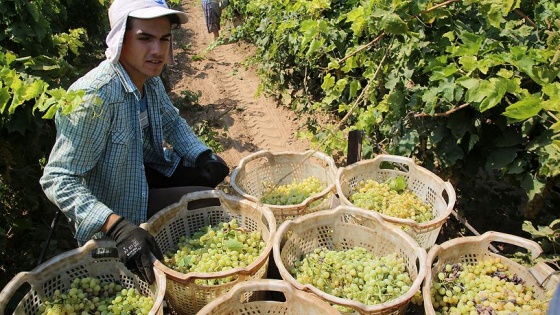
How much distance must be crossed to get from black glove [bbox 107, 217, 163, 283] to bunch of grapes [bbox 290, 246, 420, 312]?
0.75m

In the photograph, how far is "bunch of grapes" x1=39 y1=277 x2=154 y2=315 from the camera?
2064 millimetres

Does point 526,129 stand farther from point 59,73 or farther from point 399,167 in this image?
point 59,73

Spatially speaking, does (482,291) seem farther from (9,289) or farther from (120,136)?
(9,289)

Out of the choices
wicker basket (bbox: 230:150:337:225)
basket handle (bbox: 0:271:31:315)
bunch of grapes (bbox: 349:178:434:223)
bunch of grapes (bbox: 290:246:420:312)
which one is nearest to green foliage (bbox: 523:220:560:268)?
bunch of grapes (bbox: 349:178:434:223)

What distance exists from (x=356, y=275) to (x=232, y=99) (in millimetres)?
5095

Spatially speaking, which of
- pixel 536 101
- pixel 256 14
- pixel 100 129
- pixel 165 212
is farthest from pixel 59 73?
pixel 256 14

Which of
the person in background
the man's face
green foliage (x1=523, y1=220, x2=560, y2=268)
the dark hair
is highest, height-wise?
the dark hair

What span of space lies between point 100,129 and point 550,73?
8.01 feet

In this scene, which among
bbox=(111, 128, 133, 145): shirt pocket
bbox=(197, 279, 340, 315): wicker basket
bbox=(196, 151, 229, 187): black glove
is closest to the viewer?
bbox=(197, 279, 340, 315): wicker basket

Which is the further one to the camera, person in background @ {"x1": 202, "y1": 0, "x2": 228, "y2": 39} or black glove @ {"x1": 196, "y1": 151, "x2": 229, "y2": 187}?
person in background @ {"x1": 202, "y1": 0, "x2": 228, "y2": 39}

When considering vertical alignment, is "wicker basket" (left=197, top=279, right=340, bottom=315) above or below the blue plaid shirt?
below

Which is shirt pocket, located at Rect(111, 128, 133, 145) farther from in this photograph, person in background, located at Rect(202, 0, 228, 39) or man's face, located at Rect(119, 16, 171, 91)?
person in background, located at Rect(202, 0, 228, 39)

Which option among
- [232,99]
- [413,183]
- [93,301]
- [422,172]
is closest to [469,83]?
[422,172]

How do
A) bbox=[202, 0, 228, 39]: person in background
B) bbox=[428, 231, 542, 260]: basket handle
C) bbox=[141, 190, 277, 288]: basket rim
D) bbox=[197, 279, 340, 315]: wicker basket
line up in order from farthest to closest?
bbox=[202, 0, 228, 39]: person in background → bbox=[428, 231, 542, 260]: basket handle → bbox=[141, 190, 277, 288]: basket rim → bbox=[197, 279, 340, 315]: wicker basket
